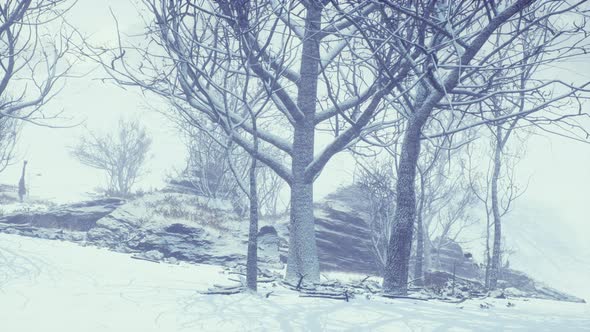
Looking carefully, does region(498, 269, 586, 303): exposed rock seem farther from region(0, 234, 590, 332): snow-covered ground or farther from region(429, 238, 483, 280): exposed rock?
region(0, 234, 590, 332): snow-covered ground

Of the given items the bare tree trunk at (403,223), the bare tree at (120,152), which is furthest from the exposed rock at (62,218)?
the bare tree at (120,152)

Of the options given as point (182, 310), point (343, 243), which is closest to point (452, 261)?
point (343, 243)

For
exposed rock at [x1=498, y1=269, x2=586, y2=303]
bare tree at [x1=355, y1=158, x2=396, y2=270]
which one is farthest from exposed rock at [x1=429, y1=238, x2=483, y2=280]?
bare tree at [x1=355, y1=158, x2=396, y2=270]

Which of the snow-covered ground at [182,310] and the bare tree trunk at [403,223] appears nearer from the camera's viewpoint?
the snow-covered ground at [182,310]

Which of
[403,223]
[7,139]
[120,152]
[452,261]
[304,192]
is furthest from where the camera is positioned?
[120,152]

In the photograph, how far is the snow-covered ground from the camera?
3.17 metres

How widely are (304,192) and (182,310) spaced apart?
3130mm

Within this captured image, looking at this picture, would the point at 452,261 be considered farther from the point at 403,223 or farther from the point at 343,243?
the point at 403,223

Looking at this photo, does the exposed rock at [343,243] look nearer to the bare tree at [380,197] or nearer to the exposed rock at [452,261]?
the bare tree at [380,197]

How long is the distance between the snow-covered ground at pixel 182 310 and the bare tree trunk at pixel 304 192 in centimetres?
126

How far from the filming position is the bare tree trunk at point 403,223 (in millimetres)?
5465

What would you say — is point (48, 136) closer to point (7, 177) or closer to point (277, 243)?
point (7, 177)

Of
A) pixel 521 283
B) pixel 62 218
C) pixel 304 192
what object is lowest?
pixel 521 283

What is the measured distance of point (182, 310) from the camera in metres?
3.65
